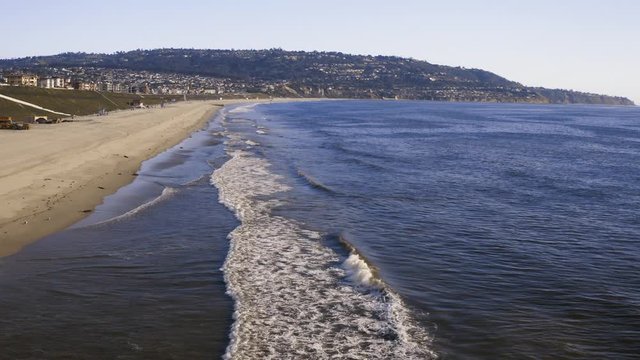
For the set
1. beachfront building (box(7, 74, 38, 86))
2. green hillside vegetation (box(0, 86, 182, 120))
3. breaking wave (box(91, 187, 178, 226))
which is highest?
beachfront building (box(7, 74, 38, 86))

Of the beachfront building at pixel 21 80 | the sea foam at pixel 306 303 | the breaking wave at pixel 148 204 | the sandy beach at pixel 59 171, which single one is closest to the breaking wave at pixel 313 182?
the breaking wave at pixel 148 204

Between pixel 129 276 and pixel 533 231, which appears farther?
pixel 533 231

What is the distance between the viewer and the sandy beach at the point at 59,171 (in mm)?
20078

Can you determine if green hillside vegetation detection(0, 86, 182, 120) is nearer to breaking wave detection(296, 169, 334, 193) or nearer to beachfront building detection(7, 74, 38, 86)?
beachfront building detection(7, 74, 38, 86)

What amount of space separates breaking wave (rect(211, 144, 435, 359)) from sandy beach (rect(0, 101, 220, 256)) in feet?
20.7

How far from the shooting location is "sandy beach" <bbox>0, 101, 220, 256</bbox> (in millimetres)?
20078

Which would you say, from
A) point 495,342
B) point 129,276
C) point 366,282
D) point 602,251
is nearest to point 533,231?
point 602,251

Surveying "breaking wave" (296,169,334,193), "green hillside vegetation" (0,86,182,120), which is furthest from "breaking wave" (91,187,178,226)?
"green hillside vegetation" (0,86,182,120)

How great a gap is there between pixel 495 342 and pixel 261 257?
7395 millimetres

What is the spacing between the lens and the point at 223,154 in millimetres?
45250

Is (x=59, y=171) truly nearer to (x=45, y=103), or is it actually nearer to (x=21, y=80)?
(x=45, y=103)

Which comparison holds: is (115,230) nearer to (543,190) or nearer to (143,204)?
(143,204)

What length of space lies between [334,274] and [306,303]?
2413 millimetres

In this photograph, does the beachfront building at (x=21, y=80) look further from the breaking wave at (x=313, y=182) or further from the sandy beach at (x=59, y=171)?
the breaking wave at (x=313, y=182)
